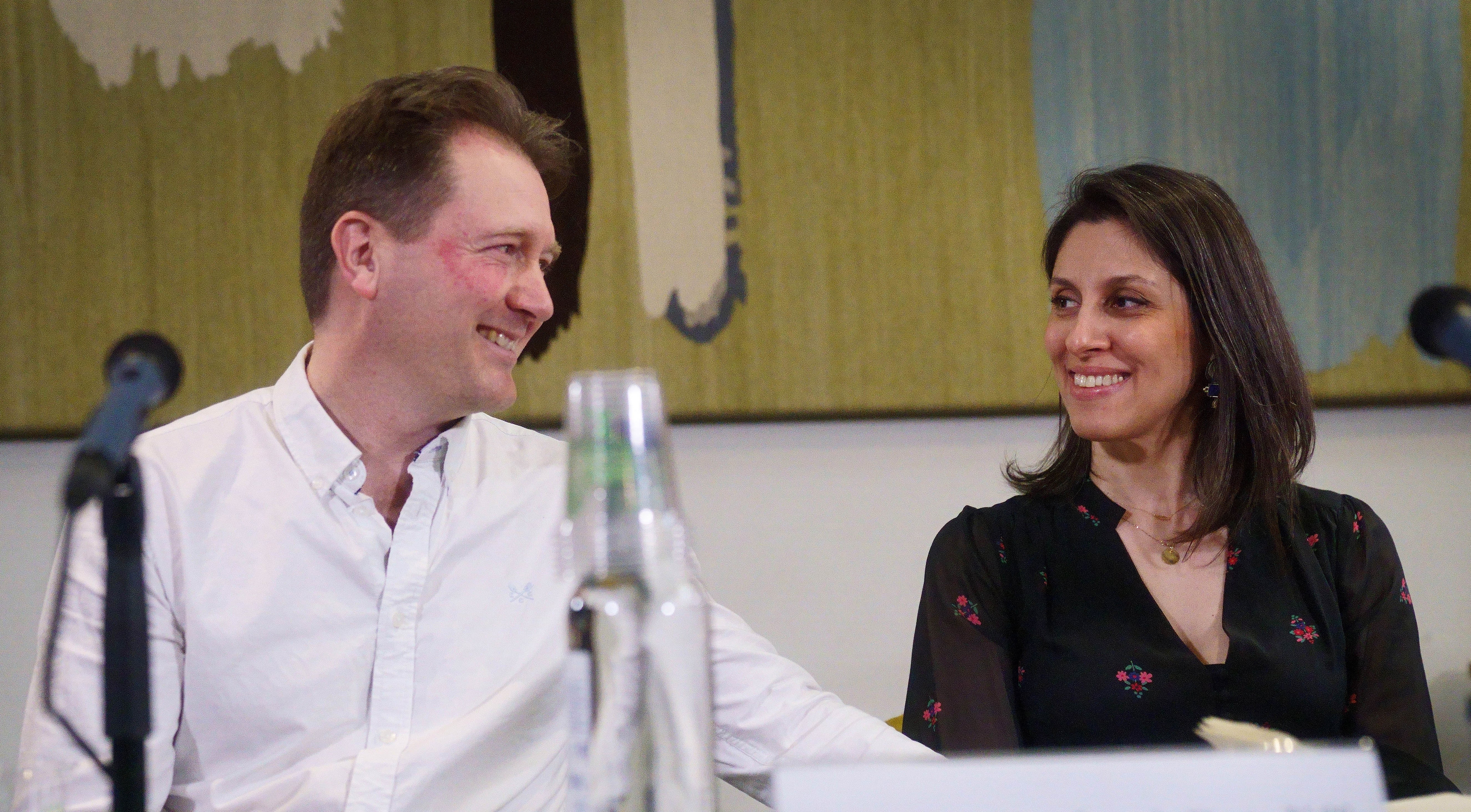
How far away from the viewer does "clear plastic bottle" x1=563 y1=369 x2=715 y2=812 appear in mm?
574

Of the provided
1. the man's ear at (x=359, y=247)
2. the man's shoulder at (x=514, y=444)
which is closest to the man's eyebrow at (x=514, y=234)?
the man's ear at (x=359, y=247)

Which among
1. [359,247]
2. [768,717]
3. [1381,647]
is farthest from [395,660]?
[1381,647]

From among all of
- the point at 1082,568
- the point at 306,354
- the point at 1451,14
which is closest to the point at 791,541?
the point at 1082,568

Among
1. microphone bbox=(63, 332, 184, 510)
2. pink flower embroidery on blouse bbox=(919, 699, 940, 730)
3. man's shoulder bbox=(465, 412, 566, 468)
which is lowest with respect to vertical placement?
pink flower embroidery on blouse bbox=(919, 699, 940, 730)

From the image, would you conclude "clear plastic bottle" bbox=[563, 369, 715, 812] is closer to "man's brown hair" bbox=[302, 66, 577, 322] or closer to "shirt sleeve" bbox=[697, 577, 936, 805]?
"shirt sleeve" bbox=[697, 577, 936, 805]

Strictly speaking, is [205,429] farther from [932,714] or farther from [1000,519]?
[1000,519]

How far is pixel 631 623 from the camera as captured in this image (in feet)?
1.94

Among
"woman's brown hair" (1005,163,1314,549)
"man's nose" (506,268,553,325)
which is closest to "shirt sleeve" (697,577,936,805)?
"man's nose" (506,268,553,325)

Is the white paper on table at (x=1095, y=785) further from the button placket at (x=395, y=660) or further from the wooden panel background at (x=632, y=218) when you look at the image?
the wooden panel background at (x=632, y=218)

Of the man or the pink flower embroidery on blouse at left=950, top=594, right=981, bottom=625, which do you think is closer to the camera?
the man

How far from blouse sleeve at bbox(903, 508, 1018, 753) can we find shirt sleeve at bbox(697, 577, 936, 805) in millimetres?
254

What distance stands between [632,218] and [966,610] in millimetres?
971

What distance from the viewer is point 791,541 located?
2.11 metres

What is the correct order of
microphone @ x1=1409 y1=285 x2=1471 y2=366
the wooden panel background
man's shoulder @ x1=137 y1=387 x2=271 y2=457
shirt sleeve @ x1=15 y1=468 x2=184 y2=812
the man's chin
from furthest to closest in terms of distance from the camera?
1. the wooden panel background
2. the man's chin
3. man's shoulder @ x1=137 y1=387 x2=271 y2=457
4. shirt sleeve @ x1=15 y1=468 x2=184 y2=812
5. microphone @ x1=1409 y1=285 x2=1471 y2=366
